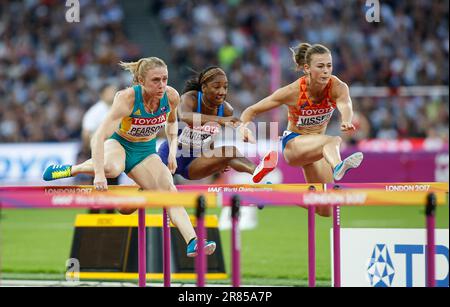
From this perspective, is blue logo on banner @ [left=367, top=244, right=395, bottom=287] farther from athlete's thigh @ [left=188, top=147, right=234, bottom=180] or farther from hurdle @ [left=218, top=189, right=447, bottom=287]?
hurdle @ [left=218, top=189, right=447, bottom=287]

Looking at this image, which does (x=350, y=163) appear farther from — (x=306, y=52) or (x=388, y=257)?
(x=388, y=257)

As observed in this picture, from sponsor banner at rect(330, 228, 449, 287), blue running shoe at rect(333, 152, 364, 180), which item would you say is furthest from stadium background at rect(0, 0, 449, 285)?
blue running shoe at rect(333, 152, 364, 180)

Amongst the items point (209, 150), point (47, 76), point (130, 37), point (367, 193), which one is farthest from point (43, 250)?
point (130, 37)

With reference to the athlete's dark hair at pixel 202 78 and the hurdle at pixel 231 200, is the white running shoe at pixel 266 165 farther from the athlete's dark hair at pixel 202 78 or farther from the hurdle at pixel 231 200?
the hurdle at pixel 231 200

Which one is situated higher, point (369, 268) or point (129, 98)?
point (129, 98)

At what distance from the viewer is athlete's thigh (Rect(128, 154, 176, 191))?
293 inches

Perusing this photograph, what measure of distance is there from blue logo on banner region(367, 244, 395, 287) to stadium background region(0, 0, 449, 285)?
772 cm

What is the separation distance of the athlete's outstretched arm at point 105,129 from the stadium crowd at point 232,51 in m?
13.5

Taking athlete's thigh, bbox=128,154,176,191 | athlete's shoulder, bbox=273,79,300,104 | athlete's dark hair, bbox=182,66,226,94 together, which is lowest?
athlete's thigh, bbox=128,154,176,191

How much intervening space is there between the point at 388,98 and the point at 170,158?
13781 millimetres

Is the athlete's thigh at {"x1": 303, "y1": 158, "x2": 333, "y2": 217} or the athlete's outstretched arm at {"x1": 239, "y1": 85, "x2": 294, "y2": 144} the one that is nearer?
the athlete's outstretched arm at {"x1": 239, "y1": 85, "x2": 294, "y2": 144}

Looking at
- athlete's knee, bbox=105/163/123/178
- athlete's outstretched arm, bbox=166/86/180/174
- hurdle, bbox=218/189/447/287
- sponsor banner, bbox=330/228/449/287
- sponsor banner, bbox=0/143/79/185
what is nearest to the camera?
hurdle, bbox=218/189/447/287

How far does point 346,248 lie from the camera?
8.60m
